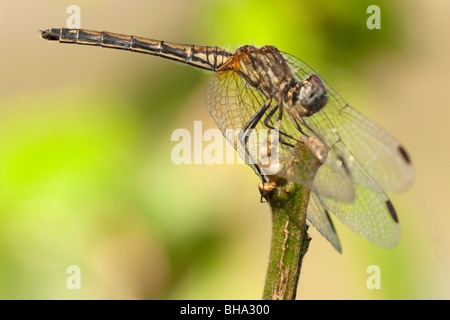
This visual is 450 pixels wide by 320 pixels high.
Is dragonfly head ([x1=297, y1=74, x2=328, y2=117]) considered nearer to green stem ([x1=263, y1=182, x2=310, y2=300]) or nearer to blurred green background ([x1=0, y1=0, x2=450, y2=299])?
blurred green background ([x1=0, y1=0, x2=450, y2=299])

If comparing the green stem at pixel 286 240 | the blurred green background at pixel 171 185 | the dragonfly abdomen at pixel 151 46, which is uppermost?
the dragonfly abdomen at pixel 151 46

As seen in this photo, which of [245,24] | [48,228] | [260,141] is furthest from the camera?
[245,24]

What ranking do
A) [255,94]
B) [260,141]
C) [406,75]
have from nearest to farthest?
[260,141], [255,94], [406,75]

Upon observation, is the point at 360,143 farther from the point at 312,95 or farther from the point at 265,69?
the point at 265,69

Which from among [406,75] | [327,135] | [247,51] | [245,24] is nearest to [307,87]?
[327,135]

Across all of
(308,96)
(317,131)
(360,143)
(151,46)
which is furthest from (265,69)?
(151,46)

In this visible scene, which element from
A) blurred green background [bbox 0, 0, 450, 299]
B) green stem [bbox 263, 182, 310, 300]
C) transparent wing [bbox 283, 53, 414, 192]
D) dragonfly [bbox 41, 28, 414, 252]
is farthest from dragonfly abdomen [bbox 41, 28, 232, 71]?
green stem [bbox 263, 182, 310, 300]

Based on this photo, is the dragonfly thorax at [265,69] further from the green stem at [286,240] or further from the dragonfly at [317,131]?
the green stem at [286,240]

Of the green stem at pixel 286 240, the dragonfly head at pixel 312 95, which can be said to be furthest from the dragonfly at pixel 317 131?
the green stem at pixel 286 240

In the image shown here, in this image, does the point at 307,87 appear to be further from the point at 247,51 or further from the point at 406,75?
the point at 406,75
